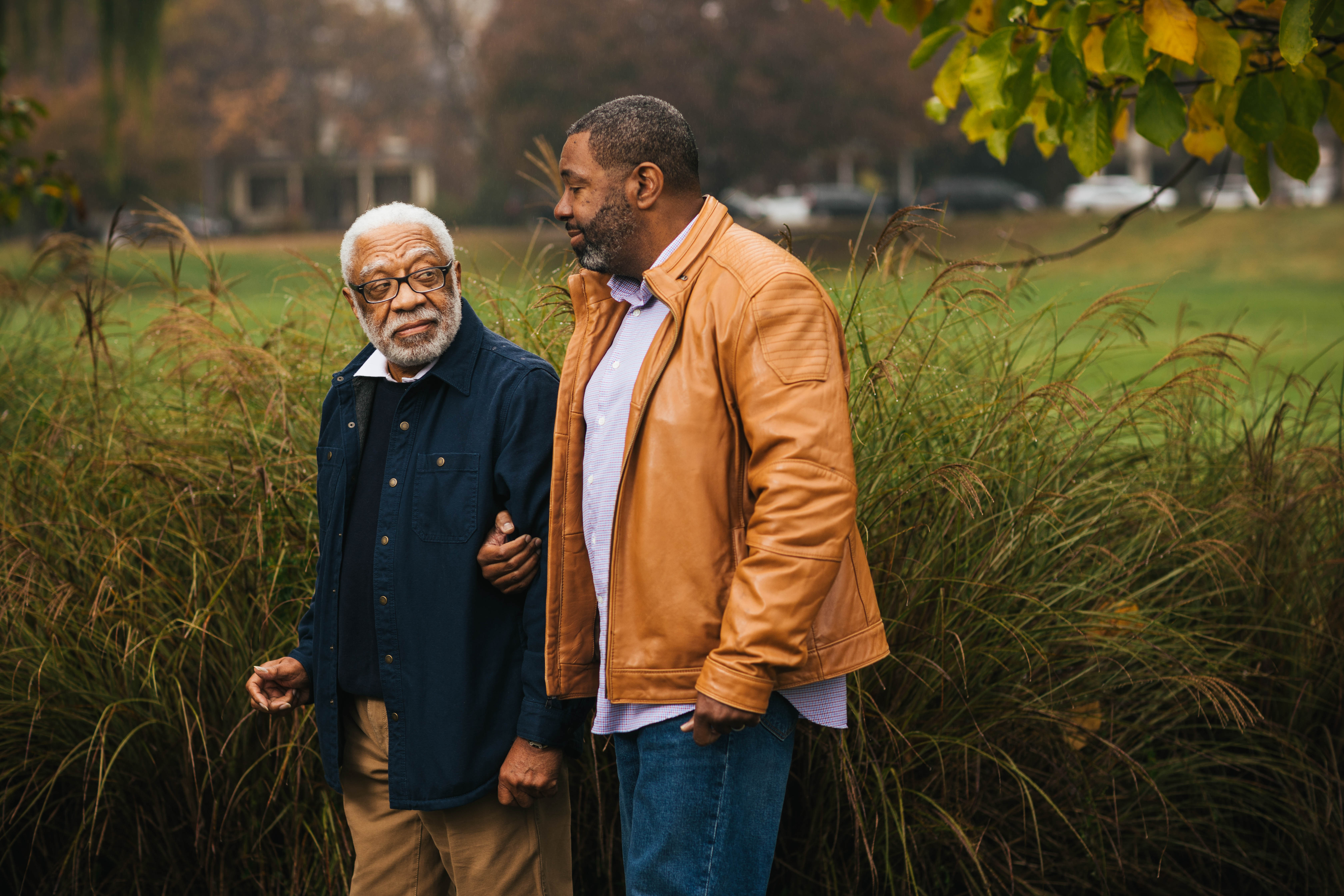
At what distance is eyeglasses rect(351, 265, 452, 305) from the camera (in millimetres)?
2545

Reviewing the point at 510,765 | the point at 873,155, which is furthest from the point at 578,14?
the point at 510,765

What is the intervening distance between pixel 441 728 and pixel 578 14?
34537 mm

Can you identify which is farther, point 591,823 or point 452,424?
point 591,823

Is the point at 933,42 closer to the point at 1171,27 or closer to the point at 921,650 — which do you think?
the point at 1171,27

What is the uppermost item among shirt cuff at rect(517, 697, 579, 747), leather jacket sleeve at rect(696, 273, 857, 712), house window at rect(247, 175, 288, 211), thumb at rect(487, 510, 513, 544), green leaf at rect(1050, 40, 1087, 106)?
green leaf at rect(1050, 40, 1087, 106)

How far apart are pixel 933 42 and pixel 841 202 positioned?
40.4 metres

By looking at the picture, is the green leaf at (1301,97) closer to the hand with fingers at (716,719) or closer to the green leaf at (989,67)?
the green leaf at (989,67)

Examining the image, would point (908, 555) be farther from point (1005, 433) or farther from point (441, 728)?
point (441, 728)

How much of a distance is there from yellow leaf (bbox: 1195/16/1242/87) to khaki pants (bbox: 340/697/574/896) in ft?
8.45

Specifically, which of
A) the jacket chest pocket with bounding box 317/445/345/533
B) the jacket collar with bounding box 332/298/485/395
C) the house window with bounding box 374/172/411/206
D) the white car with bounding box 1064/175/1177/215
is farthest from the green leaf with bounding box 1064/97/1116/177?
the house window with bounding box 374/172/411/206

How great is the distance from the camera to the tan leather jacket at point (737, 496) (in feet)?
6.52

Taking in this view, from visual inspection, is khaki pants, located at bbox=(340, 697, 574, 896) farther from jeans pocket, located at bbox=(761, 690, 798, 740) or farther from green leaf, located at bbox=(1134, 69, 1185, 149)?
green leaf, located at bbox=(1134, 69, 1185, 149)

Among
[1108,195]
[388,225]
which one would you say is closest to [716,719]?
[388,225]

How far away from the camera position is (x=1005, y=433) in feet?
12.4
